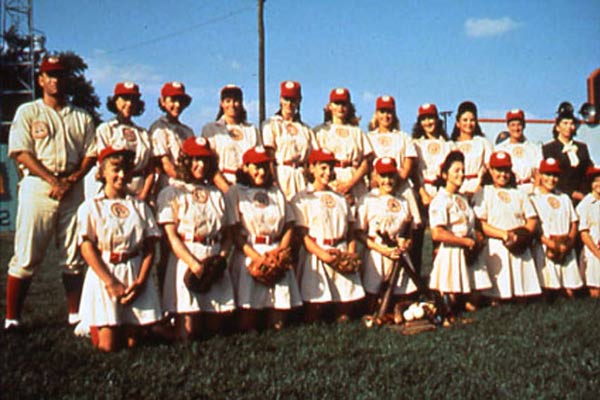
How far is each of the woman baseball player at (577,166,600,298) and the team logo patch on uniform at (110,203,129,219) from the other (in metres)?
5.38

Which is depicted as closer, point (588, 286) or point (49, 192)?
point (49, 192)

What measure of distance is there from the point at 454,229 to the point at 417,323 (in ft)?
4.40

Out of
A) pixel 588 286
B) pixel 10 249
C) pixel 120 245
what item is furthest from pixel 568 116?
pixel 10 249

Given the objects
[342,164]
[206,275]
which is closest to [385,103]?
[342,164]

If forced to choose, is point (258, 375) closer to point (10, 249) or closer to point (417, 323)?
point (417, 323)

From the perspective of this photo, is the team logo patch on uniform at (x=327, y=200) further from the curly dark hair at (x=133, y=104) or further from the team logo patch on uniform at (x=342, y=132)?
the curly dark hair at (x=133, y=104)

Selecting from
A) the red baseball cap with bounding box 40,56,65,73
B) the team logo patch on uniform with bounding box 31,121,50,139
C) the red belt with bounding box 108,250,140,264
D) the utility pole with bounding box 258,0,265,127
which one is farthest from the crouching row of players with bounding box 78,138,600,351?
the utility pole with bounding box 258,0,265,127

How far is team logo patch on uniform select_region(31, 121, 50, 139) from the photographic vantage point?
5.57m

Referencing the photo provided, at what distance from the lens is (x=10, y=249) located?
14672mm

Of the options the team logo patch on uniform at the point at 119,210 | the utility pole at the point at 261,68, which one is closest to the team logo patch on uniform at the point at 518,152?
the team logo patch on uniform at the point at 119,210

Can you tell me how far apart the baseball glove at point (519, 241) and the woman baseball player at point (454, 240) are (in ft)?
1.26

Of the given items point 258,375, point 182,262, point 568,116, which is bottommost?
point 258,375

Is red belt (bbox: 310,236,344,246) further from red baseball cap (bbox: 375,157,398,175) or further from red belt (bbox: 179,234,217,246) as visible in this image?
red belt (bbox: 179,234,217,246)

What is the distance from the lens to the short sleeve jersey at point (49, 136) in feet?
18.2
